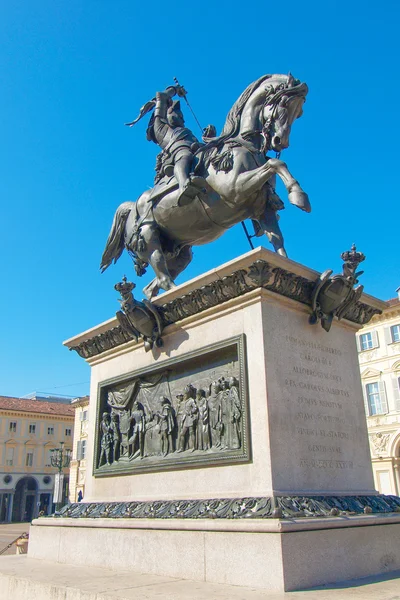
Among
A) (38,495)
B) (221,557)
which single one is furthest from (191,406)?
(38,495)

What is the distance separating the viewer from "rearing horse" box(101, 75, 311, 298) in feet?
25.1

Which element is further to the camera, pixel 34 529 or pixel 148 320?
pixel 34 529

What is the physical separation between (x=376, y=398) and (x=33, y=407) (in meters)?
51.0

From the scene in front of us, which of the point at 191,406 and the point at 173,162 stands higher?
the point at 173,162

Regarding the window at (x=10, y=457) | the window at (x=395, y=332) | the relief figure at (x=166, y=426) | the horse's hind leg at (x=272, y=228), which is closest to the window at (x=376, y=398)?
the window at (x=395, y=332)

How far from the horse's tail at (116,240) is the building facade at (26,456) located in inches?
2671

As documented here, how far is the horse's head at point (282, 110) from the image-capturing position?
25.1 feet

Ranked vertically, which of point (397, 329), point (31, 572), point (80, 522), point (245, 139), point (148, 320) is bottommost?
point (31, 572)

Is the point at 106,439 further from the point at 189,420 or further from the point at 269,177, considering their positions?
the point at 269,177

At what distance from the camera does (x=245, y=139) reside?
7992 millimetres

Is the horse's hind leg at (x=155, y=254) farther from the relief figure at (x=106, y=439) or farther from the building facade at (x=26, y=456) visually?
the building facade at (x=26, y=456)

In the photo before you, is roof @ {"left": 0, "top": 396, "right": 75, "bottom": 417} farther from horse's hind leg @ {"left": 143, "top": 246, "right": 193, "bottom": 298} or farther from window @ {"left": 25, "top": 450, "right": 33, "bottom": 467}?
horse's hind leg @ {"left": 143, "top": 246, "right": 193, "bottom": 298}

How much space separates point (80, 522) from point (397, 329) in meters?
34.6

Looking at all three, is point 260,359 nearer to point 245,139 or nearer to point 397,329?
point 245,139
